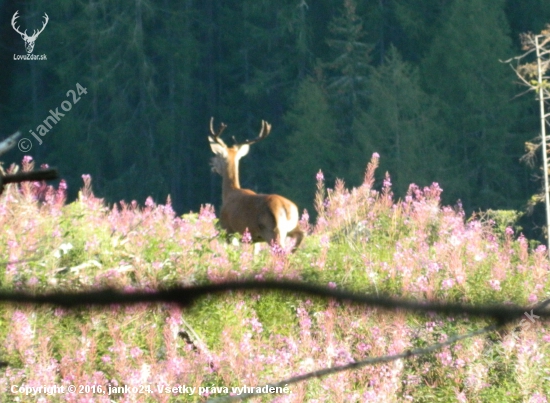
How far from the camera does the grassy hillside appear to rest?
511 cm

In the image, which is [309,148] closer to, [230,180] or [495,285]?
[230,180]

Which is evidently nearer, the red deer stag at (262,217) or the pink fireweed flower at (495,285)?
the pink fireweed flower at (495,285)

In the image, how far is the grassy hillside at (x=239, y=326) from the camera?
5.11 meters

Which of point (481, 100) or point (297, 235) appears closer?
point (297, 235)

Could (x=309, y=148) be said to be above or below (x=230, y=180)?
above

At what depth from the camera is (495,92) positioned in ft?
129

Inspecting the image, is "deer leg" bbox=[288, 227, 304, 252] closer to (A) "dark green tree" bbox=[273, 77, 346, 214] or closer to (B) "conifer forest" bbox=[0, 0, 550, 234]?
(B) "conifer forest" bbox=[0, 0, 550, 234]

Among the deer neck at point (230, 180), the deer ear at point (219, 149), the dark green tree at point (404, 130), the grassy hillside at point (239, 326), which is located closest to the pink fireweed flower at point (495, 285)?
the grassy hillside at point (239, 326)

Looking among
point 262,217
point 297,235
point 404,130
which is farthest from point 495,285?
point 404,130

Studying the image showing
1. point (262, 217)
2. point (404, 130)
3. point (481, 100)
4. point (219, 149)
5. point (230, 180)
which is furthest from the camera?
point (481, 100)

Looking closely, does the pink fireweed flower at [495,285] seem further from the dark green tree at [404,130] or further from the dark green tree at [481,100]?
the dark green tree at [481,100]

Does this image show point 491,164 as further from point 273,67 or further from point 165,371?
point 165,371

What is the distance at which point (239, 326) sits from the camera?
575 centimetres

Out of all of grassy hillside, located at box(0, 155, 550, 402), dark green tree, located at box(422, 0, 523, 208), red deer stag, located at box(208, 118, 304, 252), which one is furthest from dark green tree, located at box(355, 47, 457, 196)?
grassy hillside, located at box(0, 155, 550, 402)
